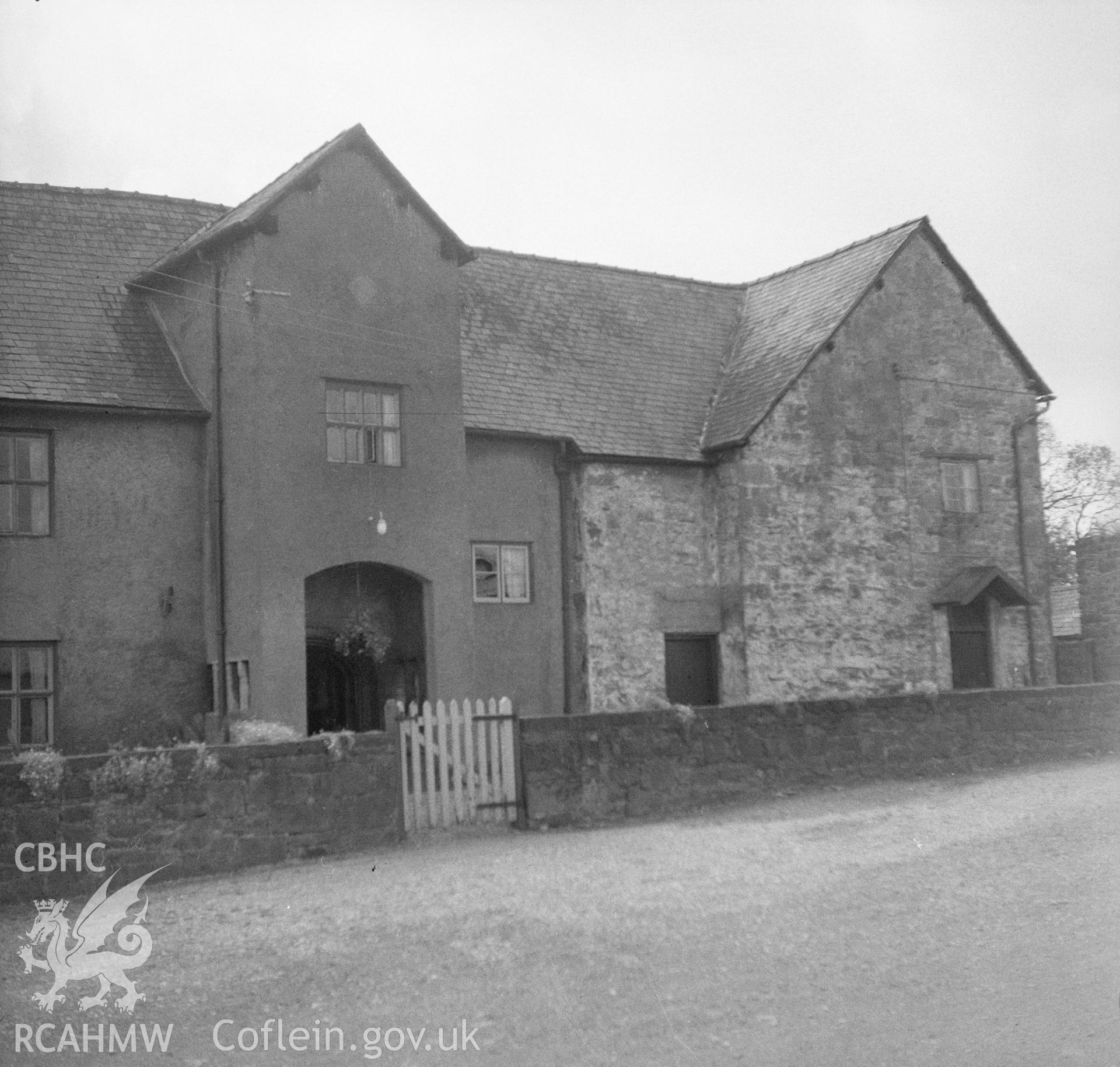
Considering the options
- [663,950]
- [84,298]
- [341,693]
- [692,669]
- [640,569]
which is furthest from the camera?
[692,669]

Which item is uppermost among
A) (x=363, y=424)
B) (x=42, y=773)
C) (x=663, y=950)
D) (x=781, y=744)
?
(x=363, y=424)

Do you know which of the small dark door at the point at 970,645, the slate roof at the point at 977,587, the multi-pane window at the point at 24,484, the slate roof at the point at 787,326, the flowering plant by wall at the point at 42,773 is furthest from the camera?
the small dark door at the point at 970,645

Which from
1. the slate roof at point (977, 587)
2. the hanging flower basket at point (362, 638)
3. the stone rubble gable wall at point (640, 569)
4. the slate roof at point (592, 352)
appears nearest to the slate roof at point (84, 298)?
the hanging flower basket at point (362, 638)

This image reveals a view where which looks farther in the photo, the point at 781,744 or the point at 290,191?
the point at 290,191

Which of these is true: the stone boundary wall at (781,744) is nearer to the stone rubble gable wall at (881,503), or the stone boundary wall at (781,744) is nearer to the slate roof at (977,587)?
the stone rubble gable wall at (881,503)

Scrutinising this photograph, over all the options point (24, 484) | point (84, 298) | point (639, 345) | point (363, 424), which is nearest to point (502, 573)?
point (363, 424)

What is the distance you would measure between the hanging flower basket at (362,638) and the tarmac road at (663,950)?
618 centimetres

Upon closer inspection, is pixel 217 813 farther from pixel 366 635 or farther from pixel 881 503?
pixel 881 503

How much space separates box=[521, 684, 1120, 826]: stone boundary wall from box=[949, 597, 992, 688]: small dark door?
5.23 metres

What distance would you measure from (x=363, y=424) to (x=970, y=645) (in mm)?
12957

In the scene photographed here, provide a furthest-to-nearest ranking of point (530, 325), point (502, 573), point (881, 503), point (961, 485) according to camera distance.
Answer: point (961, 485)
point (881, 503)
point (530, 325)
point (502, 573)

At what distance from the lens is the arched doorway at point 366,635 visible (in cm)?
2100

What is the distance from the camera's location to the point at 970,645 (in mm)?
26969

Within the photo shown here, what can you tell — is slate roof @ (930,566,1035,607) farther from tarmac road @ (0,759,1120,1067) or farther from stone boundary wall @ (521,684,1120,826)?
tarmac road @ (0,759,1120,1067)
